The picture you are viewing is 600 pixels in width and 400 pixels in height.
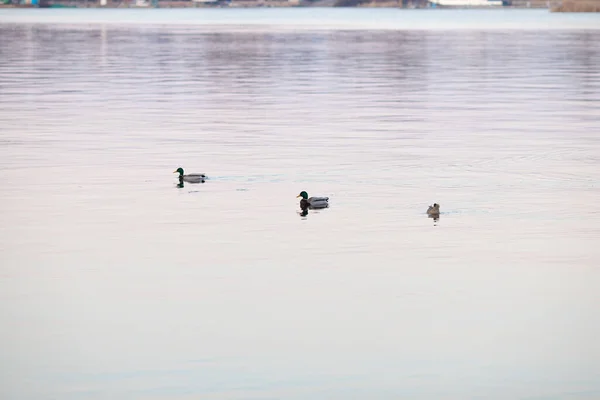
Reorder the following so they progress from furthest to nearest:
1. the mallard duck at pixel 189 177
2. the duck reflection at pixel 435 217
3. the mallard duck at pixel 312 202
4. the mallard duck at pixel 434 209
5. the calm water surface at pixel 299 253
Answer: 1. the mallard duck at pixel 189 177
2. the mallard duck at pixel 312 202
3. the mallard duck at pixel 434 209
4. the duck reflection at pixel 435 217
5. the calm water surface at pixel 299 253

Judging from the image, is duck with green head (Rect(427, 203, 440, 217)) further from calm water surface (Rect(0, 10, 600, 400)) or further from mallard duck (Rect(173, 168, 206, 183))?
mallard duck (Rect(173, 168, 206, 183))

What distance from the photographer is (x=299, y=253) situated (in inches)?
730

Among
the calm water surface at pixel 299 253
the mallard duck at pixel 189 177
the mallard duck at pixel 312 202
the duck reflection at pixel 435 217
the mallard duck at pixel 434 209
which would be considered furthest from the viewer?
the mallard duck at pixel 189 177

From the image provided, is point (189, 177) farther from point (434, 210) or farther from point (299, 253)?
point (299, 253)

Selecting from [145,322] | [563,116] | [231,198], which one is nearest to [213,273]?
[145,322]

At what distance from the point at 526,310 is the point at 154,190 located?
9.81 meters

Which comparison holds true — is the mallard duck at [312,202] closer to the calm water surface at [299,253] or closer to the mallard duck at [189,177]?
the calm water surface at [299,253]

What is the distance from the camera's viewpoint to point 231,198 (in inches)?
915

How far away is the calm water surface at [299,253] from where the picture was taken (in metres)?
13.4

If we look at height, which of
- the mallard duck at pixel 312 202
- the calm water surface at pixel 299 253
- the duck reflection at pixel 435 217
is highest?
the mallard duck at pixel 312 202

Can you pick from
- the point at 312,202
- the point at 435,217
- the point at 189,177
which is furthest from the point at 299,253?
the point at 189,177

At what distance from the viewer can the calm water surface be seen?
13.4 m

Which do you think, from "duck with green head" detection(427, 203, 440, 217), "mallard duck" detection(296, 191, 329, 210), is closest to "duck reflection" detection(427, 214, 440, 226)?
"duck with green head" detection(427, 203, 440, 217)

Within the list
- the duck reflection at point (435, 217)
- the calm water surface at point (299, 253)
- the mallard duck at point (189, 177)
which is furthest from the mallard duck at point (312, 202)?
the mallard duck at point (189, 177)
